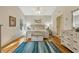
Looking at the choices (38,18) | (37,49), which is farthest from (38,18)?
(37,49)

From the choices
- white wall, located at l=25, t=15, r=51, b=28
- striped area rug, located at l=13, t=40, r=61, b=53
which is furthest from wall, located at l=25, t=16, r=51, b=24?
striped area rug, located at l=13, t=40, r=61, b=53

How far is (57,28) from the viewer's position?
941 centimetres

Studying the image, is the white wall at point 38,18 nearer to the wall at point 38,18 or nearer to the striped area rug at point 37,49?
the wall at point 38,18

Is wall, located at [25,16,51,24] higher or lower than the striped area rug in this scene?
higher

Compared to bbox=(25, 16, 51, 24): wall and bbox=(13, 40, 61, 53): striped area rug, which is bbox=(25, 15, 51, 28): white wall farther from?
bbox=(13, 40, 61, 53): striped area rug

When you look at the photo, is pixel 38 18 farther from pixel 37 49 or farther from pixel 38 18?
pixel 37 49

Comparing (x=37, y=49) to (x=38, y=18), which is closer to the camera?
(x=37, y=49)

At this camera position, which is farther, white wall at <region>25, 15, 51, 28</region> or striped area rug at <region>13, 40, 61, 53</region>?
white wall at <region>25, 15, 51, 28</region>

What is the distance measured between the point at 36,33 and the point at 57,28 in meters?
2.15

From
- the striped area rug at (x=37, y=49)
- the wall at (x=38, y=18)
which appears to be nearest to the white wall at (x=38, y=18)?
the wall at (x=38, y=18)
